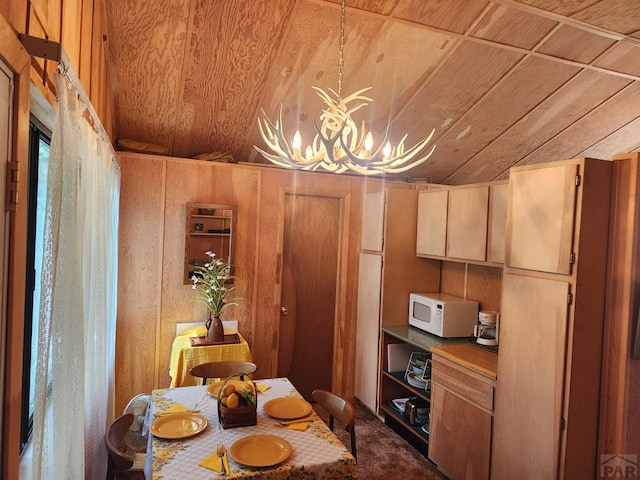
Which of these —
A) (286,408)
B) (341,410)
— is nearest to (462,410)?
(341,410)

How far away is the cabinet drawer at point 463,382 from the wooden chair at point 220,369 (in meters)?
1.31

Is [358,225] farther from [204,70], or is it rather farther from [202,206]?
[204,70]

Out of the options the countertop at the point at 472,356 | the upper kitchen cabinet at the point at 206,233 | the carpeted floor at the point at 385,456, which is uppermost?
the upper kitchen cabinet at the point at 206,233

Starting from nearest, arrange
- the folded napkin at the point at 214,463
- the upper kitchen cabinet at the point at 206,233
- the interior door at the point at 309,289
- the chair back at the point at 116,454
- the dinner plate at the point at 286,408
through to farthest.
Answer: the folded napkin at the point at 214,463 < the chair back at the point at 116,454 < the dinner plate at the point at 286,408 < the upper kitchen cabinet at the point at 206,233 < the interior door at the point at 309,289

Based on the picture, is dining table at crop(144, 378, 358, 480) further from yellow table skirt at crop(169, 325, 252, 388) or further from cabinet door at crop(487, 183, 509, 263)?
cabinet door at crop(487, 183, 509, 263)

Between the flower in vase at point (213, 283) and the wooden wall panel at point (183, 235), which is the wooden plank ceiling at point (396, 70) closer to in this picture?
the wooden wall panel at point (183, 235)

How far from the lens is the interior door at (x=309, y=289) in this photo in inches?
154

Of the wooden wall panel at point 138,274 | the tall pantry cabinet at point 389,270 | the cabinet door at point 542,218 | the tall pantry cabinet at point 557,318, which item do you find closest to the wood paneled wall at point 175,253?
the wooden wall panel at point 138,274

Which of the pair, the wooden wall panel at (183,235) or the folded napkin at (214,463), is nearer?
the folded napkin at (214,463)

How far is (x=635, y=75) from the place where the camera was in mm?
3070

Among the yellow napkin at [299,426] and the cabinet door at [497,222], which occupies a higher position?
the cabinet door at [497,222]

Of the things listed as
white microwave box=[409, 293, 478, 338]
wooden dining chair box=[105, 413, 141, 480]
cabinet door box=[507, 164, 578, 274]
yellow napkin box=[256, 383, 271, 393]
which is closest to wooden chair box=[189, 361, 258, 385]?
yellow napkin box=[256, 383, 271, 393]

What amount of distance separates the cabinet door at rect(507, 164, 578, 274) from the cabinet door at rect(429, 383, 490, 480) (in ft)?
3.40

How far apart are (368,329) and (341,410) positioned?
158 cm
